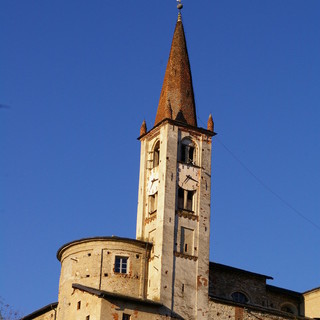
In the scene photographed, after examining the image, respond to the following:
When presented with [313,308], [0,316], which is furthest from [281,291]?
[0,316]

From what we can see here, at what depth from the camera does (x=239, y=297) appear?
A: 57.3 m

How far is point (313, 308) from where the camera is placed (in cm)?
6031

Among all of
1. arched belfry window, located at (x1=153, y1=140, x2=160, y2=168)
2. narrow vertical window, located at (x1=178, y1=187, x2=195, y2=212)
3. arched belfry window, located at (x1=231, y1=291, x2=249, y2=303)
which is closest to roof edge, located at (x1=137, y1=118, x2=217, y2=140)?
arched belfry window, located at (x1=153, y1=140, x2=160, y2=168)

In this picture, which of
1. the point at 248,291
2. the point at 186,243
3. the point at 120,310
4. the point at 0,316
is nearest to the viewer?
the point at 0,316

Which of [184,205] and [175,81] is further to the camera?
[175,81]

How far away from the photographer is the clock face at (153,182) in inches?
2173

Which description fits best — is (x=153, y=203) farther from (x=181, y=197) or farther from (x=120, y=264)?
(x=120, y=264)

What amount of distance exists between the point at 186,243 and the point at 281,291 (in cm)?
984

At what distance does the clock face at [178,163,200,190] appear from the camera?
54.8m

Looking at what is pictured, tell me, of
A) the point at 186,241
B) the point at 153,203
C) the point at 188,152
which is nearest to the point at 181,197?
the point at 153,203

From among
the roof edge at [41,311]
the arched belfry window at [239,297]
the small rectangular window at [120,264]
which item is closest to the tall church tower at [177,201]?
the small rectangular window at [120,264]

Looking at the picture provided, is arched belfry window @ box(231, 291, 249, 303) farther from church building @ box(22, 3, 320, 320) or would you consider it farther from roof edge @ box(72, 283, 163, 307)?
roof edge @ box(72, 283, 163, 307)

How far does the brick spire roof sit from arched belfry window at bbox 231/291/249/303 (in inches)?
432

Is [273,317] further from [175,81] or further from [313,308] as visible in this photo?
[175,81]
